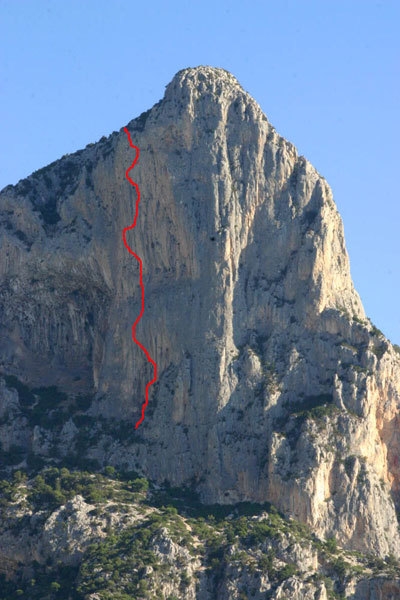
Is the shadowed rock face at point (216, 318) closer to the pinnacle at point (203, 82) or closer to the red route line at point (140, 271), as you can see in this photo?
the pinnacle at point (203, 82)

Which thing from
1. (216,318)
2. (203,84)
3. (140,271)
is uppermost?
(203,84)

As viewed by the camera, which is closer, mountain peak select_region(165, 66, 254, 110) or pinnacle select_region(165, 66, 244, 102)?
mountain peak select_region(165, 66, 254, 110)

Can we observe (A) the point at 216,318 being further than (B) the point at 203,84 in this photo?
No

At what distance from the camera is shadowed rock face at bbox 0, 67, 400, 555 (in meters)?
152

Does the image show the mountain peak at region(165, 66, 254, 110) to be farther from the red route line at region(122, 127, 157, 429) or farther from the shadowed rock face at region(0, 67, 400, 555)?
the red route line at region(122, 127, 157, 429)

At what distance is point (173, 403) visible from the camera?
15738cm

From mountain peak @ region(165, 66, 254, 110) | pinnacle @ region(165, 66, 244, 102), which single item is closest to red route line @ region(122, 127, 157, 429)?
mountain peak @ region(165, 66, 254, 110)

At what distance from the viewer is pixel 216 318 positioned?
15838 centimetres

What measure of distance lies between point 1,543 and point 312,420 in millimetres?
23702

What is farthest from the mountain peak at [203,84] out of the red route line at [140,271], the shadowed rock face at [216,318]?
the red route line at [140,271]

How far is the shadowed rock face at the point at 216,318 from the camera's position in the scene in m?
152

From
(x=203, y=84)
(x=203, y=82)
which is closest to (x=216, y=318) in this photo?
(x=203, y=84)

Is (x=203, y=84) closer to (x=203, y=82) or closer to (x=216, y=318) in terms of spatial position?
(x=203, y=82)

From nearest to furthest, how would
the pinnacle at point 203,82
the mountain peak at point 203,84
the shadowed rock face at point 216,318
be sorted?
1. the shadowed rock face at point 216,318
2. the mountain peak at point 203,84
3. the pinnacle at point 203,82
